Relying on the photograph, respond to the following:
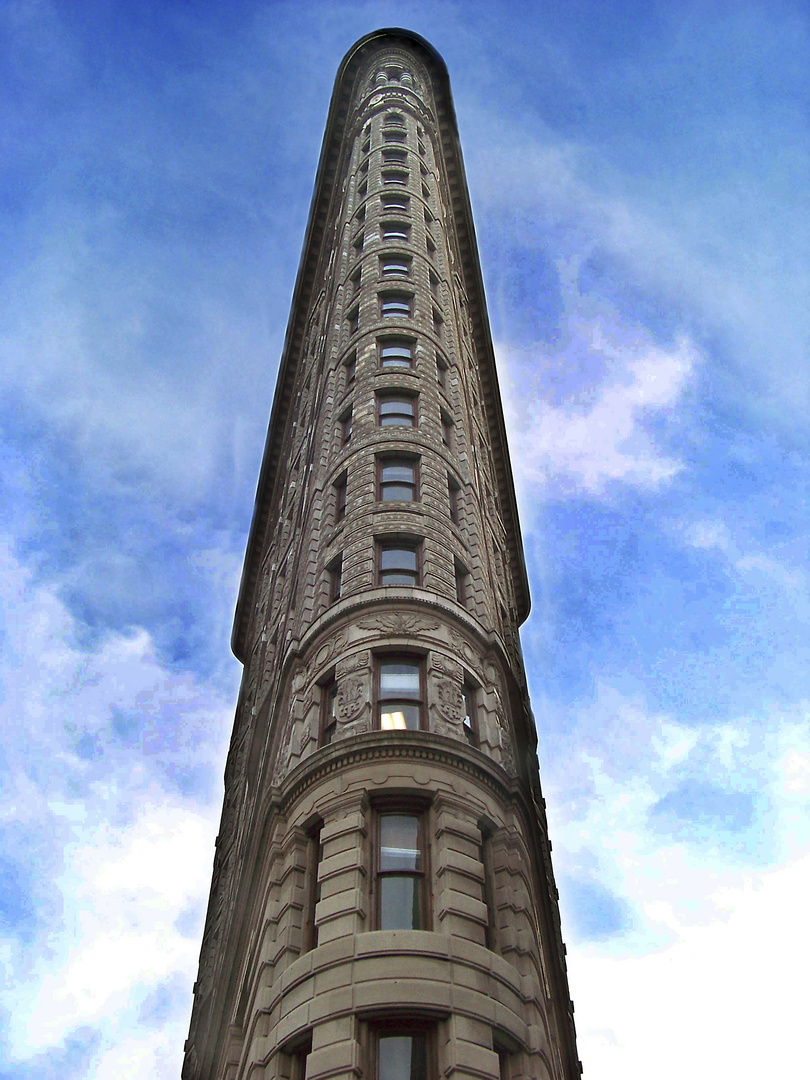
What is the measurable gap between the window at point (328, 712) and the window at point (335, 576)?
3670 millimetres

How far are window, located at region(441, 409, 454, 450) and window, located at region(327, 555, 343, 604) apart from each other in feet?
27.5

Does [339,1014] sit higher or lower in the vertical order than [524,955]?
lower

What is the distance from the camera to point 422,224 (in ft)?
164

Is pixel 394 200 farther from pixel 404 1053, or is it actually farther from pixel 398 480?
pixel 404 1053

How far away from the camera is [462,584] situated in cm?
3116

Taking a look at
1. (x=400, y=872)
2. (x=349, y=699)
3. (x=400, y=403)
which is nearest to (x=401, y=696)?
(x=349, y=699)

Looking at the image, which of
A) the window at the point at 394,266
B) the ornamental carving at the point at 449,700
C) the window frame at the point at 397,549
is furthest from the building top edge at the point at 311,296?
the ornamental carving at the point at 449,700

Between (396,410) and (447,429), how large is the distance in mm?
2697

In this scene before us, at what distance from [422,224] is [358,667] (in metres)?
30.8

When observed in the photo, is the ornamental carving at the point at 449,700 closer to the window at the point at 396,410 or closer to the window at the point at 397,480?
the window at the point at 397,480

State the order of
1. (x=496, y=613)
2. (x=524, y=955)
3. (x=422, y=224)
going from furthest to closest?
(x=422, y=224) < (x=496, y=613) < (x=524, y=955)

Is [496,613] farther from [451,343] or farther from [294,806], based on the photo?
[451,343]

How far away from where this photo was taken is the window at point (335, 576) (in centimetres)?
3032

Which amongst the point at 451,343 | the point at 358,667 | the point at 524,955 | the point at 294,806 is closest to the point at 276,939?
the point at 294,806
